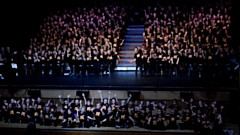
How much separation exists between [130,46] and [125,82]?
14.4ft

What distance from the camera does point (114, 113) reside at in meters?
12.0

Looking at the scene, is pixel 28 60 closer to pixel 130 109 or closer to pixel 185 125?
pixel 130 109

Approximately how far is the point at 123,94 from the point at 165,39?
12.0 feet

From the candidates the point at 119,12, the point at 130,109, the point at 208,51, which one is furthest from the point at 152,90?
the point at 119,12

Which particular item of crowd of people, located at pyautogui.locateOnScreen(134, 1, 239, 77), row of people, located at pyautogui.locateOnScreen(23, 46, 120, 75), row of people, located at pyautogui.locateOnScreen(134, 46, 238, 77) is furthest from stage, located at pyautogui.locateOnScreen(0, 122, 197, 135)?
row of people, located at pyautogui.locateOnScreen(23, 46, 120, 75)

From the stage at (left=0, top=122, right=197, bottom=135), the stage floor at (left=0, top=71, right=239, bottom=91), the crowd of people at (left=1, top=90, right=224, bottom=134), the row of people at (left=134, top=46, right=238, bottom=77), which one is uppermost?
the row of people at (left=134, top=46, right=238, bottom=77)

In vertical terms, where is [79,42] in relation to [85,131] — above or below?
above

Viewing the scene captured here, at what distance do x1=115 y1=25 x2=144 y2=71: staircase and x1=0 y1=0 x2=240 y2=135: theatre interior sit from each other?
0.04 metres

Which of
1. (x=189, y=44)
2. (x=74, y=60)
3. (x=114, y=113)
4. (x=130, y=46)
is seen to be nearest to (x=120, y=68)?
(x=130, y=46)

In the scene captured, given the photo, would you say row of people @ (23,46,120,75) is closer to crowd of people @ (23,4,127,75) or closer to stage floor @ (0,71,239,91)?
crowd of people @ (23,4,127,75)

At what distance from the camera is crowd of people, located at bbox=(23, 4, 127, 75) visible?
14.9 metres

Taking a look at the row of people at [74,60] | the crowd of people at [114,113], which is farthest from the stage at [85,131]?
the row of people at [74,60]

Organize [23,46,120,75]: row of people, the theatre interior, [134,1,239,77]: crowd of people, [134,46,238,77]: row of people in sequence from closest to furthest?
1. the theatre interior
2. [134,46,238,77]: row of people
3. [134,1,239,77]: crowd of people
4. [23,46,120,75]: row of people

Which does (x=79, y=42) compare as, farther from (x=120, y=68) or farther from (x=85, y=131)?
(x=85, y=131)
